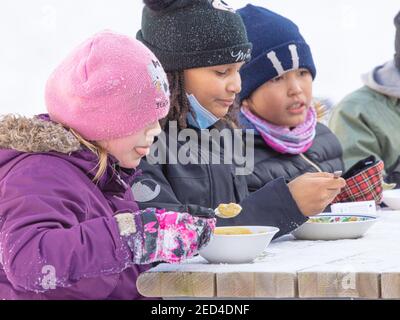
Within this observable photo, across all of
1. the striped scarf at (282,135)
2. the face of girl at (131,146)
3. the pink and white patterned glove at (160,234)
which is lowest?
the striped scarf at (282,135)

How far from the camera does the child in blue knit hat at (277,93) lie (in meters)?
2.94

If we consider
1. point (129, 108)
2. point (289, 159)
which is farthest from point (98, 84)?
point (289, 159)

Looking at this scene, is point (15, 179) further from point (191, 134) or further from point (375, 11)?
point (375, 11)

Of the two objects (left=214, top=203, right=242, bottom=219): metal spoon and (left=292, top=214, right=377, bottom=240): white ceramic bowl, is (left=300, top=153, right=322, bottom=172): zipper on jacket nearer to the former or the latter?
(left=292, top=214, right=377, bottom=240): white ceramic bowl

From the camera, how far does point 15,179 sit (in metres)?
1.56

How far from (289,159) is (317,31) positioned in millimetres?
2137

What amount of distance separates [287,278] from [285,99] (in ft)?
4.83

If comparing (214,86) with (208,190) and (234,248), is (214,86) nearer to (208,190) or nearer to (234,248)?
(208,190)

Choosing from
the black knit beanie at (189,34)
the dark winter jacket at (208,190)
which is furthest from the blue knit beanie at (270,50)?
the black knit beanie at (189,34)

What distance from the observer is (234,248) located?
1.70 metres

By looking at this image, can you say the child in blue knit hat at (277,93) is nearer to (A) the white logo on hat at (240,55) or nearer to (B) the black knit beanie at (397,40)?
(A) the white logo on hat at (240,55)

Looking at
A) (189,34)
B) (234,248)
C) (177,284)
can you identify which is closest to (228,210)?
(234,248)

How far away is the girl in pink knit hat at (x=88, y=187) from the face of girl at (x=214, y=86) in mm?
510
